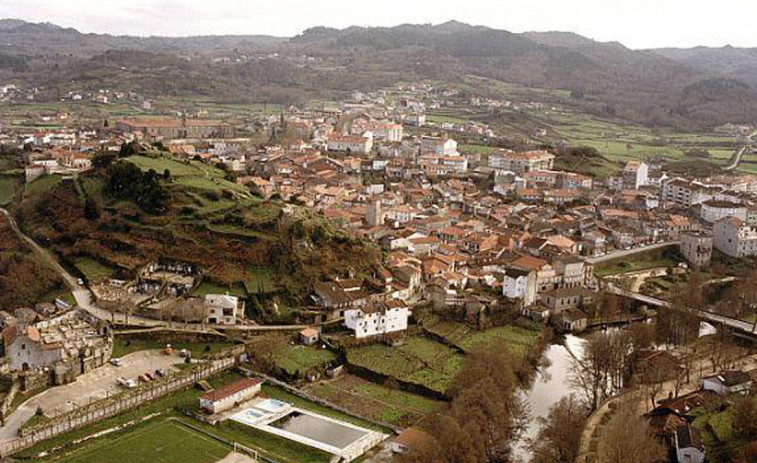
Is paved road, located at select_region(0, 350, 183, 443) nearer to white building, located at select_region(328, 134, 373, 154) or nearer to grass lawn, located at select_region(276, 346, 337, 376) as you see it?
grass lawn, located at select_region(276, 346, 337, 376)

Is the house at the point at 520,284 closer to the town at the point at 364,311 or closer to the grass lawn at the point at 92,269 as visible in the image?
the town at the point at 364,311

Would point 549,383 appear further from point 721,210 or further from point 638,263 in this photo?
point 721,210

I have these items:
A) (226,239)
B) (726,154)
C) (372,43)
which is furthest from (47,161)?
(372,43)

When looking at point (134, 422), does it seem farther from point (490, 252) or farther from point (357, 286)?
point (490, 252)

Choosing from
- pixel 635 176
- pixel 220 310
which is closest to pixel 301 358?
pixel 220 310

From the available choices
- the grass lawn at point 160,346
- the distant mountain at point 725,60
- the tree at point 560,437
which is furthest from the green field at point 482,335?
the distant mountain at point 725,60
